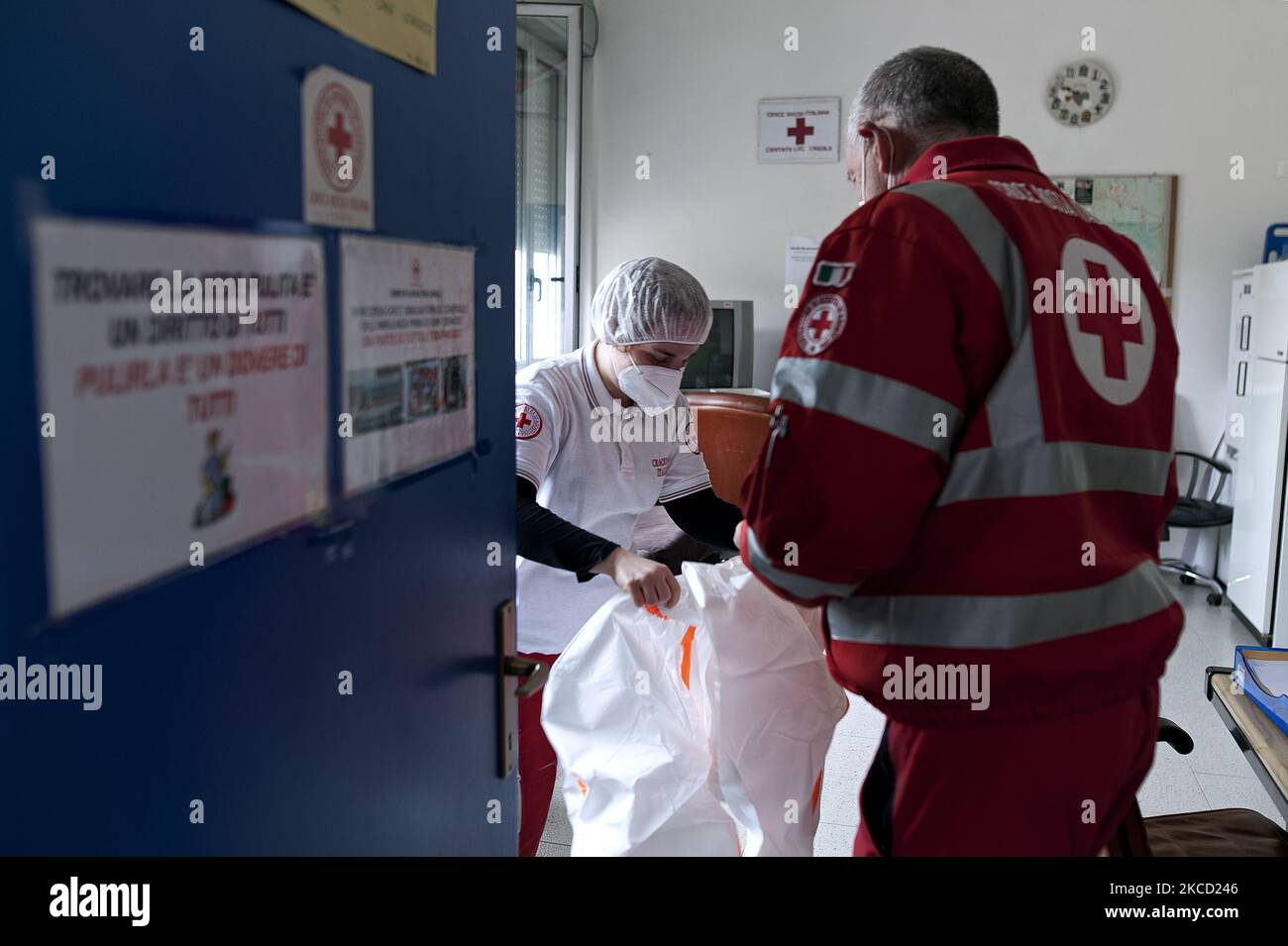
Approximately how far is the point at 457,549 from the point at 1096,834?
31.5 inches

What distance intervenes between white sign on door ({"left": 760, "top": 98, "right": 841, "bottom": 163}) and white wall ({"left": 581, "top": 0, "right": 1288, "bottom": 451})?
56 mm

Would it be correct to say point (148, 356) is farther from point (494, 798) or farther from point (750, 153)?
point (750, 153)

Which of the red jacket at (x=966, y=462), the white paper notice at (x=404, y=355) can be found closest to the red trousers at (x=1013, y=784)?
the red jacket at (x=966, y=462)

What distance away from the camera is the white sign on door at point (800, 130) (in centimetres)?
553

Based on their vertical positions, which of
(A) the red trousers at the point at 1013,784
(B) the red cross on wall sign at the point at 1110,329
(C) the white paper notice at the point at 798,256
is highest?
(C) the white paper notice at the point at 798,256

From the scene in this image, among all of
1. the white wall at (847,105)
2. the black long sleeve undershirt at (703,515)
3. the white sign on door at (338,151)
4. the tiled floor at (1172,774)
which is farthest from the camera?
the white wall at (847,105)

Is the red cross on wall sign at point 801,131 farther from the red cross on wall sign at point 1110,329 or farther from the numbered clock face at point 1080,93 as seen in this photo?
the red cross on wall sign at point 1110,329

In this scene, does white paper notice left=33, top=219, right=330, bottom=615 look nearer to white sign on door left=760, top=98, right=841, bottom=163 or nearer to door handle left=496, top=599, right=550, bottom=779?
door handle left=496, top=599, right=550, bottom=779

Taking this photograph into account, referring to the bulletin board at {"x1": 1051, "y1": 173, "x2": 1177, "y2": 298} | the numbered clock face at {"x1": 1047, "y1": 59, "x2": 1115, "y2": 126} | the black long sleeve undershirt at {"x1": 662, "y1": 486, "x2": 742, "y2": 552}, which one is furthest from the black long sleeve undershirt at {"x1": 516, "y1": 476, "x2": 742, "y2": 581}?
the numbered clock face at {"x1": 1047, "y1": 59, "x2": 1115, "y2": 126}

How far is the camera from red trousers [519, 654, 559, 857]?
1.99 m

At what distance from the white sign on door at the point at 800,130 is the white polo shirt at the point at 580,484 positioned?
384cm

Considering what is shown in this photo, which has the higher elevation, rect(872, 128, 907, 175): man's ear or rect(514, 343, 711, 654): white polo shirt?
rect(872, 128, 907, 175): man's ear

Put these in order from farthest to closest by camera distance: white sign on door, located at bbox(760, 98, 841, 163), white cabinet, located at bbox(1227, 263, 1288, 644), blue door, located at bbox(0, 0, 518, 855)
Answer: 1. white sign on door, located at bbox(760, 98, 841, 163)
2. white cabinet, located at bbox(1227, 263, 1288, 644)
3. blue door, located at bbox(0, 0, 518, 855)
